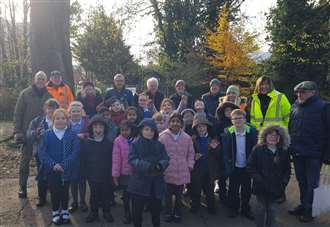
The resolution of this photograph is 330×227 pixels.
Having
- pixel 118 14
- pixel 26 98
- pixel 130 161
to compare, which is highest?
pixel 118 14

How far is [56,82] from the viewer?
7258mm

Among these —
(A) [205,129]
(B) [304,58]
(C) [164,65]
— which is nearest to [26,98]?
(A) [205,129]

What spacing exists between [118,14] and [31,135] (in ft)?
90.4

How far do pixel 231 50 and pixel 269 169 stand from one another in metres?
24.1

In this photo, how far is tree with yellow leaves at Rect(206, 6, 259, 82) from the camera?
93.5 ft

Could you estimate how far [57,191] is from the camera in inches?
226

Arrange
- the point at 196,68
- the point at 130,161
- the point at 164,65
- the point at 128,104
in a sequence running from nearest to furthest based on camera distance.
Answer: the point at 130,161, the point at 128,104, the point at 196,68, the point at 164,65

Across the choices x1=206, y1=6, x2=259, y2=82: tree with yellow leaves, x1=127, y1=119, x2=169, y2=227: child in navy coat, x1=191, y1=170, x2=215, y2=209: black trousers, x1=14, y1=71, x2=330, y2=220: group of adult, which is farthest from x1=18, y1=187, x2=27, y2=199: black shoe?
x1=206, y1=6, x2=259, y2=82: tree with yellow leaves

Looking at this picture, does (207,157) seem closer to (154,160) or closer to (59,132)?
(154,160)

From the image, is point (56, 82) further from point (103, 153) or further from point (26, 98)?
point (103, 153)

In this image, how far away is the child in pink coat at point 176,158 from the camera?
5871 mm

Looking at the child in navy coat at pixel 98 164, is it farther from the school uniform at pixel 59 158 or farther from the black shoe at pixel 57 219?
the black shoe at pixel 57 219

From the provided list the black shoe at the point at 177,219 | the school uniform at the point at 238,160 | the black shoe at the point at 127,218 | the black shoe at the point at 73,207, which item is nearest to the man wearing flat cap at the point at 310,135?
the school uniform at the point at 238,160

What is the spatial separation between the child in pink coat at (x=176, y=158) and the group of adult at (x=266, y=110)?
1.13 m
